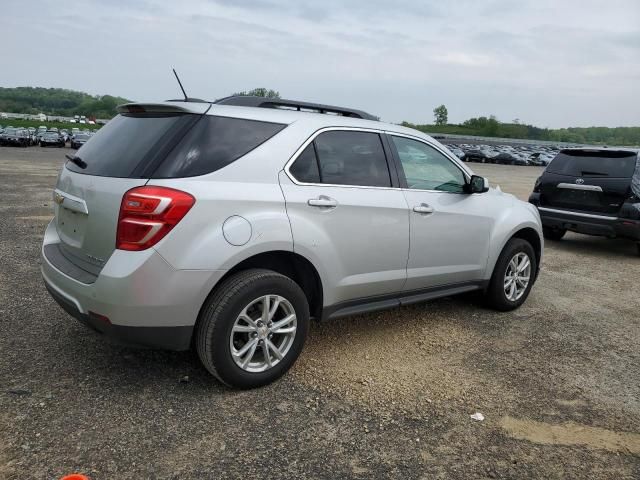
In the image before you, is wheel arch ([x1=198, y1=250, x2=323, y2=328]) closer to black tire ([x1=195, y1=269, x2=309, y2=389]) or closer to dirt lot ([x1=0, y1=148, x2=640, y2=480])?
black tire ([x1=195, y1=269, x2=309, y2=389])

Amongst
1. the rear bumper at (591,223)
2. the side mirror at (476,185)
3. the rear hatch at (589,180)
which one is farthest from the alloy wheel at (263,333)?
the rear hatch at (589,180)

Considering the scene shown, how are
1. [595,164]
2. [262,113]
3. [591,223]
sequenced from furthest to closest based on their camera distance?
[595,164] < [591,223] < [262,113]

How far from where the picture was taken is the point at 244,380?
3256 mm

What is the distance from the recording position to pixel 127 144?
130 inches

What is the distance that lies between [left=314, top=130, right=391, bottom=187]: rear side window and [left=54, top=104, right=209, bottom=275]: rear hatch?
2.92 ft

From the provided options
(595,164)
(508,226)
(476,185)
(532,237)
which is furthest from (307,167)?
(595,164)

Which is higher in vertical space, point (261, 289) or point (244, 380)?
point (261, 289)

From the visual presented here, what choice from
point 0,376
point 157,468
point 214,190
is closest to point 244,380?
point 157,468

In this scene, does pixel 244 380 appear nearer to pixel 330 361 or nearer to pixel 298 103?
pixel 330 361

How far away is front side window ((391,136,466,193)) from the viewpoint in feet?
13.8

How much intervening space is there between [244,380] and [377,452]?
918 mm

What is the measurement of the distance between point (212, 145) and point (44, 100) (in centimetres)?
18795

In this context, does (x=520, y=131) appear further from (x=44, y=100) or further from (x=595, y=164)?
(x=595, y=164)

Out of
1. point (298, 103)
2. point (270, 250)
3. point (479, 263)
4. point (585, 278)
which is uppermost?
point (298, 103)
